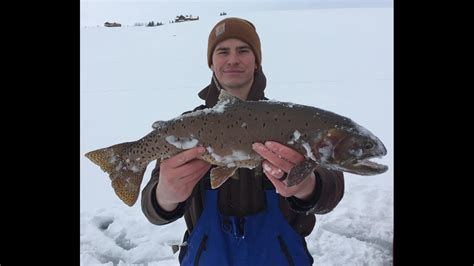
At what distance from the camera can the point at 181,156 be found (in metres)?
1.53

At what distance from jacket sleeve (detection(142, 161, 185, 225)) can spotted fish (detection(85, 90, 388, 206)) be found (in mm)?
123

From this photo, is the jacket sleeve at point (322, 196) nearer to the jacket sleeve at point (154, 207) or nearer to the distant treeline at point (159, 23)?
the jacket sleeve at point (154, 207)

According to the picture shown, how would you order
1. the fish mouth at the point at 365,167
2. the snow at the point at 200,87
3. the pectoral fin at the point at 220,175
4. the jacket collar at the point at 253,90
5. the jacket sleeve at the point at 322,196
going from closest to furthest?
the fish mouth at the point at 365,167 < the pectoral fin at the point at 220,175 < the jacket sleeve at the point at 322,196 < the jacket collar at the point at 253,90 < the snow at the point at 200,87

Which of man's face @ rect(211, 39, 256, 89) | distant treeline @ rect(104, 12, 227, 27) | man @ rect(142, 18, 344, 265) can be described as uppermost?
distant treeline @ rect(104, 12, 227, 27)

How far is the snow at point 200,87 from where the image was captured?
2.09 m

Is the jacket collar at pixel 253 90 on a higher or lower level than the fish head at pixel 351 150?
higher

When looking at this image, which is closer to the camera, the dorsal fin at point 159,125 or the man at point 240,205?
the dorsal fin at point 159,125

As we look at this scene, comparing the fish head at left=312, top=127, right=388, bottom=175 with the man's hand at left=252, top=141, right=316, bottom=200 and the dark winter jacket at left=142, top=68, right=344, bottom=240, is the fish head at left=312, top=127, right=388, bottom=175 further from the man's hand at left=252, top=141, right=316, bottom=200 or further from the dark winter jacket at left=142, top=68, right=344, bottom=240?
the dark winter jacket at left=142, top=68, right=344, bottom=240

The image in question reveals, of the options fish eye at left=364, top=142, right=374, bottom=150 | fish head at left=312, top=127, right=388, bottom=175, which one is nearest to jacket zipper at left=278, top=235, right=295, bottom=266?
fish head at left=312, top=127, right=388, bottom=175

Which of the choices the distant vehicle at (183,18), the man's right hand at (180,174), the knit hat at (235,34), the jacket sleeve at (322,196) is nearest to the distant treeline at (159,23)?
the distant vehicle at (183,18)

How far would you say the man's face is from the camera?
1.71 metres

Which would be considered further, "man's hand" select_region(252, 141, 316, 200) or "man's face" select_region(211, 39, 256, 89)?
"man's face" select_region(211, 39, 256, 89)
